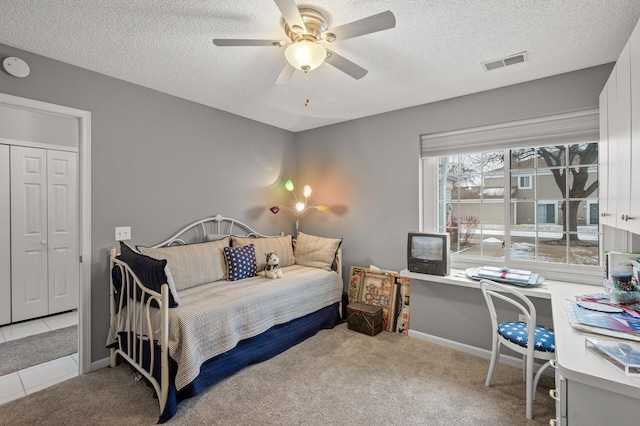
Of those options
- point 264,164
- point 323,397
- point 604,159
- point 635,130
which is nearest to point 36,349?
point 323,397

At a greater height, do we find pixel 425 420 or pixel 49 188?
pixel 49 188

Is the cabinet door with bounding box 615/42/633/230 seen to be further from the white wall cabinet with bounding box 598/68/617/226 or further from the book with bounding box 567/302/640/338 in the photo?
the book with bounding box 567/302/640/338

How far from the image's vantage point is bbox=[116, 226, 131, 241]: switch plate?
106 inches

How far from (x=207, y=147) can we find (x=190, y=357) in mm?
2098

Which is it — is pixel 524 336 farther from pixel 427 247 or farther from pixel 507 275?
pixel 427 247

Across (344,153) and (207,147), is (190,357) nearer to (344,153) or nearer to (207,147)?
(207,147)

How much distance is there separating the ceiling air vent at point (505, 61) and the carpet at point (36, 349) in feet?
14.0

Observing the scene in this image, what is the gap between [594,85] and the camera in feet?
7.94

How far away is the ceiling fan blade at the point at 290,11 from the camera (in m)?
1.44

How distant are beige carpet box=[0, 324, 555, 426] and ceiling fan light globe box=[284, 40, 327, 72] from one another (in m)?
2.16

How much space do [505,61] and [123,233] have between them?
331 cm

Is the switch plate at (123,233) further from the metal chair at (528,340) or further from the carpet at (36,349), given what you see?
the metal chair at (528,340)

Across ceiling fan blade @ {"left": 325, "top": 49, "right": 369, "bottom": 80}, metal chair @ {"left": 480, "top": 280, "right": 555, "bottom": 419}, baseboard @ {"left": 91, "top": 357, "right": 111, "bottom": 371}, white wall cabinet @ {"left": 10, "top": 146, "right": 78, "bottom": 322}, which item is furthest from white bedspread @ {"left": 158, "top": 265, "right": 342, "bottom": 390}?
white wall cabinet @ {"left": 10, "top": 146, "right": 78, "bottom": 322}

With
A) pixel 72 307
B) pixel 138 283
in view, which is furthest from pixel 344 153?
pixel 72 307
